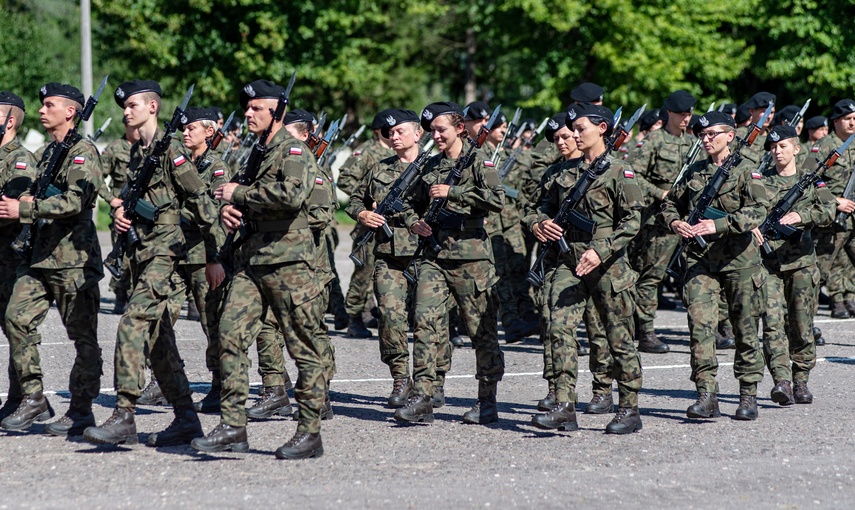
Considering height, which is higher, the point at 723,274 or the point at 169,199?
the point at 169,199

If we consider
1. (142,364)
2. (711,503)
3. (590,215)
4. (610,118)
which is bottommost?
(711,503)

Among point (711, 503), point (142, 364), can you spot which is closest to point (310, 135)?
point (142, 364)

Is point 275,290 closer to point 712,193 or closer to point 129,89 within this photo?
point 129,89

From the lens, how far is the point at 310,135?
34.5 ft

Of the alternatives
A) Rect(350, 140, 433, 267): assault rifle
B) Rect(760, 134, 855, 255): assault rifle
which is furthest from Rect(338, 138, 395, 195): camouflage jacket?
Rect(760, 134, 855, 255): assault rifle

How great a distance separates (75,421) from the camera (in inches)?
305

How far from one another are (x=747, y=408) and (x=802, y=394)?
0.75 meters

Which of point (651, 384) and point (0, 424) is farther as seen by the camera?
point (651, 384)

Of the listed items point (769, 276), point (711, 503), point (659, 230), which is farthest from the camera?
point (659, 230)

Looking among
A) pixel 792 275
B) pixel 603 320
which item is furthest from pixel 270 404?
pixel 792 275

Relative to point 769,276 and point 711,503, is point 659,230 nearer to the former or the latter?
point 769,276

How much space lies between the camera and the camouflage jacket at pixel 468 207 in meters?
8.23

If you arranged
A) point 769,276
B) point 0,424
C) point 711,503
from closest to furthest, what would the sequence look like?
→ point 711,503
point 0,424
point 769,276

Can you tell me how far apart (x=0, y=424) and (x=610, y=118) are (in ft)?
13.8
